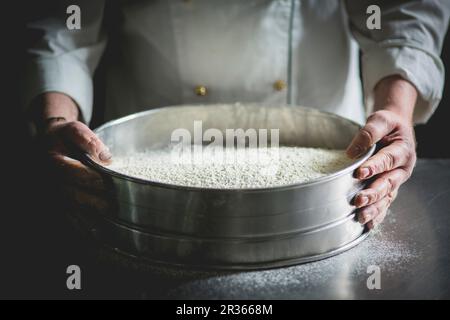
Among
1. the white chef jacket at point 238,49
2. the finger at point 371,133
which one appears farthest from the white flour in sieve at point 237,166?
the white chef jacket at point 238,49

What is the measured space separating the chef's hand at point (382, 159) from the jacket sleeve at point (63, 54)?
63 cm

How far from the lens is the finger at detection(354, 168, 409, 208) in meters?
0.85

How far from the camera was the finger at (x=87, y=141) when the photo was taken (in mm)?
902

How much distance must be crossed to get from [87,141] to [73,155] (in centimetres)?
9

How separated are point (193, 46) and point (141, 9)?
15cm

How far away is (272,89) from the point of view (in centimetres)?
129

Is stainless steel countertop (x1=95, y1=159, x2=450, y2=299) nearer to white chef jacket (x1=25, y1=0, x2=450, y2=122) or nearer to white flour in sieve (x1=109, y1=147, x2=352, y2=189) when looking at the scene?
white flour in sieve (x1=109, y1=147, x2=352, y2=189)

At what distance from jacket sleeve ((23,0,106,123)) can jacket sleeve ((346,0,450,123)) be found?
612 millimetres

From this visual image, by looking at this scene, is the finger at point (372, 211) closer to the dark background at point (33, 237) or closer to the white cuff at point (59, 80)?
the dark background at point (33, 237)

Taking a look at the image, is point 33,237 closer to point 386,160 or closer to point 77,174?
point 77,174

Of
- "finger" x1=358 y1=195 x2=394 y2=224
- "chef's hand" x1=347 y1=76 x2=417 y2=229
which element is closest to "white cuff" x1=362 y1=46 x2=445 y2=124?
"chef's hand" x1=347 y1=76 x2=417 y2=229
